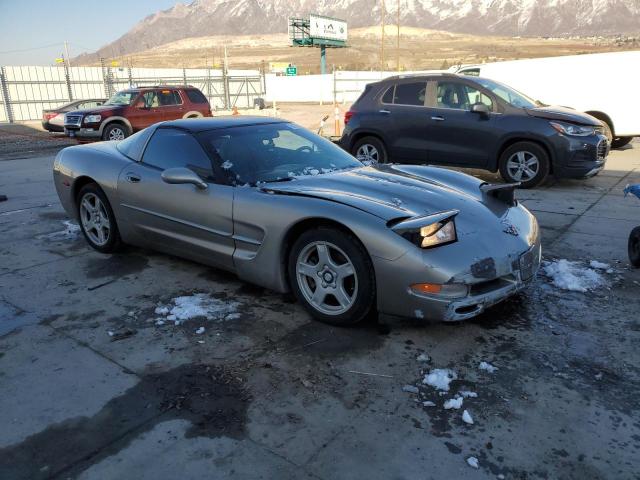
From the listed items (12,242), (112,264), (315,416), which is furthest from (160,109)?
(315,416)

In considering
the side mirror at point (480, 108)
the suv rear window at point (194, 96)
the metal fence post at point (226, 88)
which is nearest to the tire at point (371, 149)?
the side mirror at point (480, 108)

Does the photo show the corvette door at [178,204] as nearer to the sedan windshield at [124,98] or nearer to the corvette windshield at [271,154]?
the corvette windshield at [271,154]

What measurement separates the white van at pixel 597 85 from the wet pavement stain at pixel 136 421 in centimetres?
1178

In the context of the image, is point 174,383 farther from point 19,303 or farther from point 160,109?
point 160,109

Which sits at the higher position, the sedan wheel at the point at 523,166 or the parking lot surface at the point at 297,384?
the sedan wheel at the point at 523,166

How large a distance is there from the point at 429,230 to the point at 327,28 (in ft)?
→ 179

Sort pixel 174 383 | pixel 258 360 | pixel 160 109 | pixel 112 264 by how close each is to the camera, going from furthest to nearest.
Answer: pixel 160 109
pixel 112 264
pixel 258 360
pixel 174 383

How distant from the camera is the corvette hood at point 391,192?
348 cm

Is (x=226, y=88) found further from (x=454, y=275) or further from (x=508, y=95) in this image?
(x=454, y=275)

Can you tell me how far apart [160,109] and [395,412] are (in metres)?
15.4

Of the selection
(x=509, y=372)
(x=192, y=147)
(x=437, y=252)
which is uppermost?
(x=192, y=147)

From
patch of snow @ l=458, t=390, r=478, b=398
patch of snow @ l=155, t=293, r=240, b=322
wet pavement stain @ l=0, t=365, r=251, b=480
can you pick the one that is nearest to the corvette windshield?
patch of snow @ l=155, t=293, r=240, b=322

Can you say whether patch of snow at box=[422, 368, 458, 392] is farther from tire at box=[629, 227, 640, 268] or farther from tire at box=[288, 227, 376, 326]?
tire at box=[629, 227, 640, 268]

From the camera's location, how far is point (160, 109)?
53.7ft
